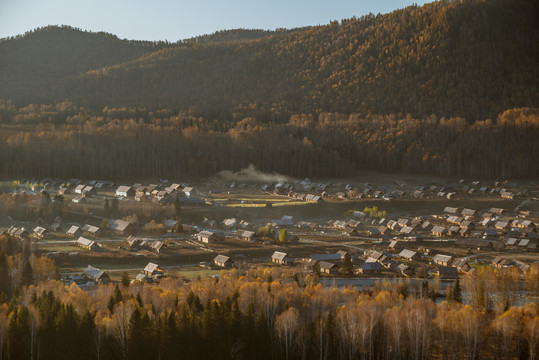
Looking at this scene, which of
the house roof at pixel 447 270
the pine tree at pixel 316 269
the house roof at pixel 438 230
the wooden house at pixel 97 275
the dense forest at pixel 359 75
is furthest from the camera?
the dense forest at pixel 359 75

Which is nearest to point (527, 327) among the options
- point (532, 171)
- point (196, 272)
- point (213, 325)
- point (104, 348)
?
point (213, 325)

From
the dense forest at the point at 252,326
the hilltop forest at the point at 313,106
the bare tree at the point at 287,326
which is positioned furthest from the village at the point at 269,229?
the hilltop forest at the point at 313,106

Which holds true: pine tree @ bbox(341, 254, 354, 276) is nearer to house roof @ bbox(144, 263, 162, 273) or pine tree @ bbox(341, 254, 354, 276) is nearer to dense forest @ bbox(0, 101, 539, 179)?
house roof @ bbox(144, 263, 162, 273)

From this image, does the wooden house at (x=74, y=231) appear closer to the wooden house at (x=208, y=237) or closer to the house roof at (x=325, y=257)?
the wooden house at (x=208, y=237)

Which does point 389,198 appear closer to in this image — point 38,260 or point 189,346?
point 38,260

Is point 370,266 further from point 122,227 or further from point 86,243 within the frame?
point 122,227

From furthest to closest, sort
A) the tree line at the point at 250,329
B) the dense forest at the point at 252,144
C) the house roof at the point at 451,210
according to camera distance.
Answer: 1. the dense forest at the point at 252,144
2. the house roof at the point at 451,210
3. the tree line at the point at 250,329

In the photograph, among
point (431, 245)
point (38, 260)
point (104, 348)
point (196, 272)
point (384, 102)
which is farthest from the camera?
point (384, 102)
